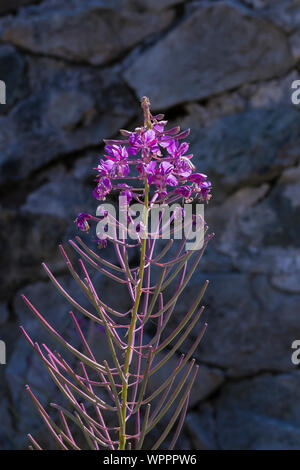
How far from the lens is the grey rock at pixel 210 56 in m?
1.67

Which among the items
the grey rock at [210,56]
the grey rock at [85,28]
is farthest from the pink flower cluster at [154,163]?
the grey rock at [85,28]

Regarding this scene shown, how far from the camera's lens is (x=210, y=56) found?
170 cm

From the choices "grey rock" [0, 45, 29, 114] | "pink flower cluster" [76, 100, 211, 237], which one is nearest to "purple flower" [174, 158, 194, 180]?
"pink flower cluster" [76, 100, 211, 237]

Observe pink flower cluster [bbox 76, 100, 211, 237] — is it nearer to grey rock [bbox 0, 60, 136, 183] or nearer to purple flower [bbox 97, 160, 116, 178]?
purple flower [bbox 97, 160, 116, 178]

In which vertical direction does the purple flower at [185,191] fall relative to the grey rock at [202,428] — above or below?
above

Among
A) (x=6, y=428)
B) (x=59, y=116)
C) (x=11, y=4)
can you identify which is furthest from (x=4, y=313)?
(x=11, y=4)

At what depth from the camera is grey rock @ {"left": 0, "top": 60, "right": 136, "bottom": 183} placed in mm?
1810

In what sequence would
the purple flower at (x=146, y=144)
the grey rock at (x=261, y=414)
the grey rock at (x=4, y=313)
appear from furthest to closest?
the grey rock at (x=4, y=313), the grey rock at (x=261, y=414), the purple flower at (x=146, y=144)

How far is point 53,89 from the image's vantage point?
72.3 inches

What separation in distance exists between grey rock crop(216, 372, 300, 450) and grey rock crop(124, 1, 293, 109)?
0.93 metres

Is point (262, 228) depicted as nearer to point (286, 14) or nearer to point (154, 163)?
point (286, 14)

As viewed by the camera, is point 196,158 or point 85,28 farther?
point 85,28

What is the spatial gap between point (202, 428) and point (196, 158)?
0.85 metres

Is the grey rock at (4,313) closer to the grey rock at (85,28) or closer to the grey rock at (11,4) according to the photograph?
the grey rock at (85,28)
